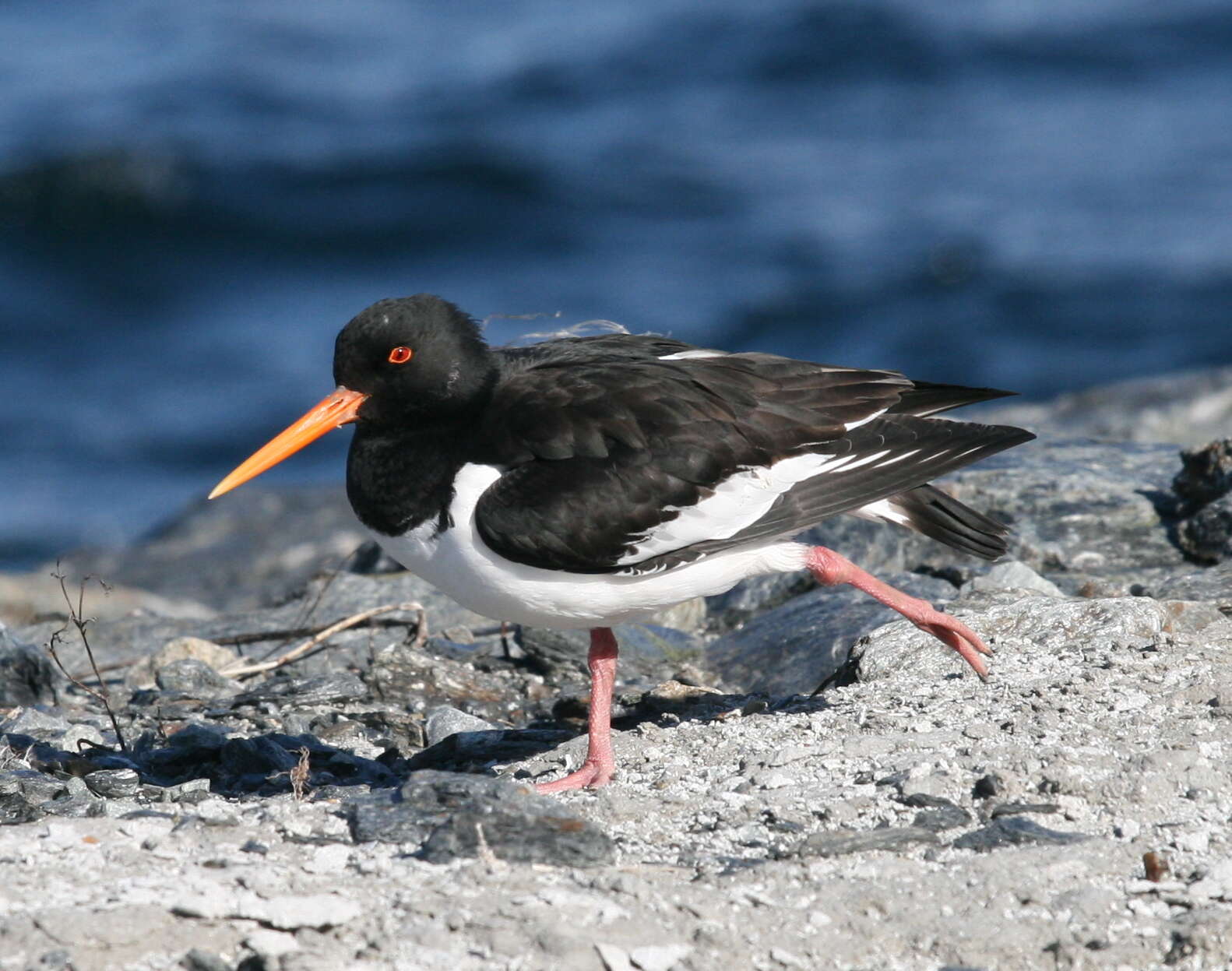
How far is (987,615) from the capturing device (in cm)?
553

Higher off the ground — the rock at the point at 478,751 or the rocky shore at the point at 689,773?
the rocky shore at the point at 689,773

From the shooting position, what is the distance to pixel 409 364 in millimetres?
5117

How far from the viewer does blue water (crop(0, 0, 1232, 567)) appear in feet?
54.5

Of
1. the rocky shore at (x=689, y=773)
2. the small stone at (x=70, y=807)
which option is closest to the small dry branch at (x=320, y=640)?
the rocky shore at (x=689, y=773)

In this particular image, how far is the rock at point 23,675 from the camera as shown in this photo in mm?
6109

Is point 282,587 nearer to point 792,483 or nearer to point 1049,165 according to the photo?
point 792,483

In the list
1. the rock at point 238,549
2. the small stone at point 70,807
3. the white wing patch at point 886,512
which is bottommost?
the rock at point 238,549

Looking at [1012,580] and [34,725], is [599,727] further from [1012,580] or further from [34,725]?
[1012,580]

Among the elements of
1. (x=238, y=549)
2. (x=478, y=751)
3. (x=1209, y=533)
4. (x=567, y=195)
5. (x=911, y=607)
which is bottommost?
(x=238, y=549)

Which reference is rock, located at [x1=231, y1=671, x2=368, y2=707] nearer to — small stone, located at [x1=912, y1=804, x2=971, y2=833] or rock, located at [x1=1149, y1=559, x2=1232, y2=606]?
small stone, located at [x1=912, y1=804, x2=971, y2=833]

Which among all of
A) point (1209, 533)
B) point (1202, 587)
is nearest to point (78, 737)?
point (1202, 587)

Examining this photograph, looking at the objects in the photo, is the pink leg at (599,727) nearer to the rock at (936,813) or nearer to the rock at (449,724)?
the rock at (449,724)

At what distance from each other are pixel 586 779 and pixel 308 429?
1612 mm

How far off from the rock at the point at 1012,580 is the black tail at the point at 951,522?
2.84 feet
